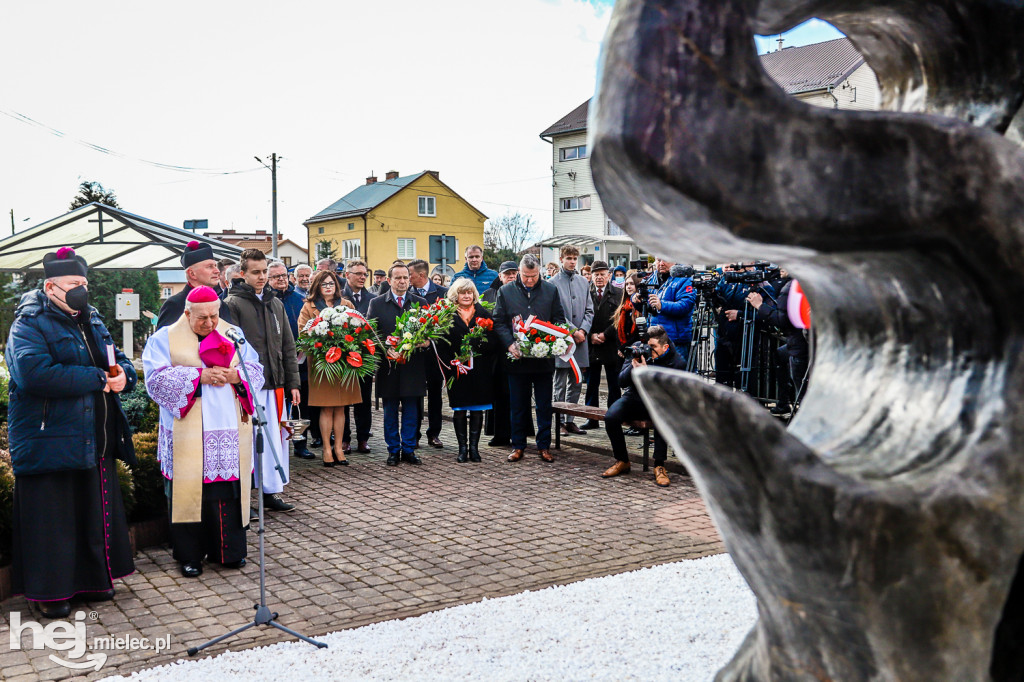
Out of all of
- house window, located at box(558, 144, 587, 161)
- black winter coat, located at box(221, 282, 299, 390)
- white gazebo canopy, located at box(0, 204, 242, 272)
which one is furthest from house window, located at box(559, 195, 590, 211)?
black winter coat, located at box(221, 282, 299, 390)

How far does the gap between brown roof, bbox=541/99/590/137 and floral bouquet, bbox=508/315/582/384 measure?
3340 centimetres

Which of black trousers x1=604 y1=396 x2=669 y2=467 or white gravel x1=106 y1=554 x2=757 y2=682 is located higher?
black trousers x1=604 y1=396 x2=669 y2=467

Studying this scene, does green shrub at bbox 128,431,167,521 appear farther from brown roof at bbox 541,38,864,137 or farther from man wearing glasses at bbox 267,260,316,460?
brown roof at bbox 541,38,864,137

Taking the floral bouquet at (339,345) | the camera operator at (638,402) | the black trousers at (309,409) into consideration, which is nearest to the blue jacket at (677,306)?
the camera operator at (638,402)

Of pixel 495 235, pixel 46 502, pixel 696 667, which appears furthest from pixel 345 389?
pixel 495 235

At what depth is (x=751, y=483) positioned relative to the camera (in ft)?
3.62

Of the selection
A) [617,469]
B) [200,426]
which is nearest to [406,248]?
[617,469]

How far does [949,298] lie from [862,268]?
0.12 m

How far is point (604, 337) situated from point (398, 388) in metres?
2.71

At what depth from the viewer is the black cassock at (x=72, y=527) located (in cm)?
507

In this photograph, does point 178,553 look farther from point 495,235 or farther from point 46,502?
point 495,235

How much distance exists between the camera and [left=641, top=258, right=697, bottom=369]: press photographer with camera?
10086 millimetres

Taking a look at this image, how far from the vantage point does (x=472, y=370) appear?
968 centimetres

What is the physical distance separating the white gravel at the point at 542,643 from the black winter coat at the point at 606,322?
533 cm
